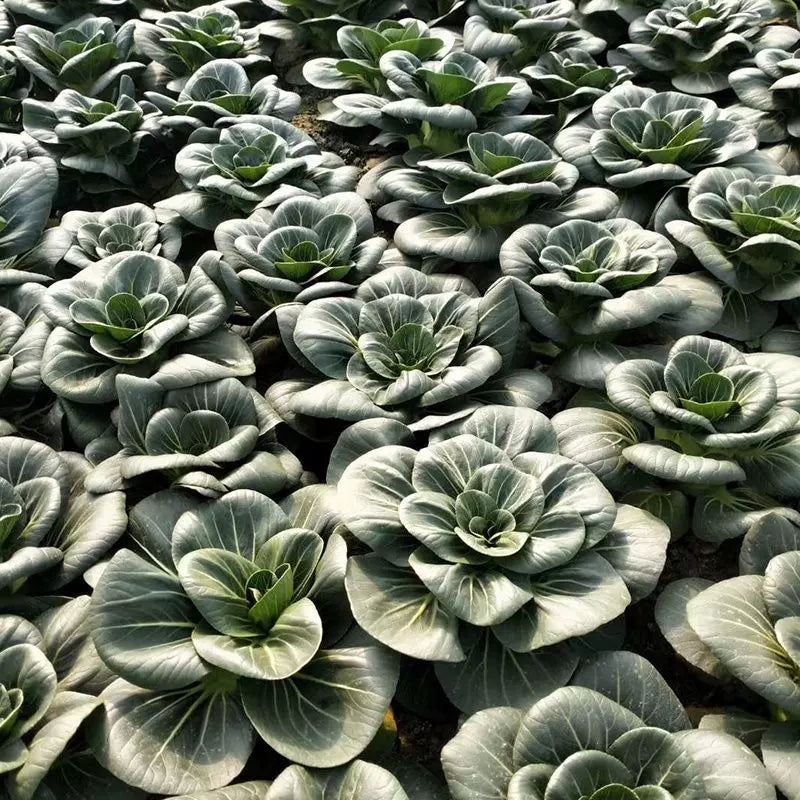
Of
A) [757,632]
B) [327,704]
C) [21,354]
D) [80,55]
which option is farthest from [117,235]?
[757,632]

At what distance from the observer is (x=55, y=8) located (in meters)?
6.45

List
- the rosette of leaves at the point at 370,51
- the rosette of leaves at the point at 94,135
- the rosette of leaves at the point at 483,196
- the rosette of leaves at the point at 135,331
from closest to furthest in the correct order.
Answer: the rosette of leaves at the point at 135,331 < the rosette of leaves at the point at 483,196 < the rosette of leaves at the point at 94,135 < the rosette of leaves at the point at 370,51

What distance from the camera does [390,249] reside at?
477 cm

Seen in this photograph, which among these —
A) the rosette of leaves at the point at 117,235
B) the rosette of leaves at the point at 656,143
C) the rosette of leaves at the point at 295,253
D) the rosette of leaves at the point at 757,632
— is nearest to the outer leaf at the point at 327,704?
the rosette of leaves at the point at 757,632

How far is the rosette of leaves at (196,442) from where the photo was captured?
10.9 feet

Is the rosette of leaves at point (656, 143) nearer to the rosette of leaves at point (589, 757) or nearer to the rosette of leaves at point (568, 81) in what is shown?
the rosette of leaves at point (568, 81)

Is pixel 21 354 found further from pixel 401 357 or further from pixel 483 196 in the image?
pixel 483 196


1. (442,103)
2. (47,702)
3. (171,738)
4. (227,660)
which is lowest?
(171,738)

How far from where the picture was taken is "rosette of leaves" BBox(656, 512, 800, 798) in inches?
102

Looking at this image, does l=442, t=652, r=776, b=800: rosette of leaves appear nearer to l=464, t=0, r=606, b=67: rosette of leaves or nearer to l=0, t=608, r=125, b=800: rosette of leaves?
l=0, t=608, r=125, b=800: rosette of leaves

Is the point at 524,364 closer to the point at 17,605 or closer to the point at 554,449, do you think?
the point at 554,449

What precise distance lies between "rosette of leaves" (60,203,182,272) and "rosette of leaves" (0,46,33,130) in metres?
1.70

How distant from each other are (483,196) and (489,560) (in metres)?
2.20

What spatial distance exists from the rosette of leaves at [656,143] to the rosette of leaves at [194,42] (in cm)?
269
